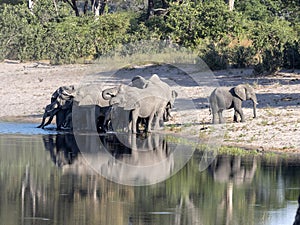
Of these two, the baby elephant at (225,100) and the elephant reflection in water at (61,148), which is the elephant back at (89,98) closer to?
the elephant reflection in water at (61,148)

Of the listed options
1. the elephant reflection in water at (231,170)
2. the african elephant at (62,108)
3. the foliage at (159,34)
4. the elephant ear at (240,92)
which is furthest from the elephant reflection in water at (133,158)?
the foliage at (159,34)

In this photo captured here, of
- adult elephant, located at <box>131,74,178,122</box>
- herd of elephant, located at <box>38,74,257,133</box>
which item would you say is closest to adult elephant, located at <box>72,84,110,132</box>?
herd of elephant, located at <box>38,74,257,133</box>

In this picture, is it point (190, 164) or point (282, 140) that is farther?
point (282, 140)

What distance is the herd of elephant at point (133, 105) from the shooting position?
22375 millimetres

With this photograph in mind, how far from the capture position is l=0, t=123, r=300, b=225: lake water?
12180 mm

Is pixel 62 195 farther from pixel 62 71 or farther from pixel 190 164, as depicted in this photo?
pixel 62 71

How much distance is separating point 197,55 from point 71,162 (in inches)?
761

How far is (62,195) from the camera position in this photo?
1361cm

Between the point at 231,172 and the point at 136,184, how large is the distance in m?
1.94

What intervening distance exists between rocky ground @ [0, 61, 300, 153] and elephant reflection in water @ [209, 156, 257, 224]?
188 centimetres

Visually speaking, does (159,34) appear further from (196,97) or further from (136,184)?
(136,184)

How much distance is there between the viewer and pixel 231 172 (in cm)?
1622

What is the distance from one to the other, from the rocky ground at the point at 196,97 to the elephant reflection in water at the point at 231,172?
1884 millimetres

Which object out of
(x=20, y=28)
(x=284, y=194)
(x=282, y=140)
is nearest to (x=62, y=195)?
(x=284, y=194)
